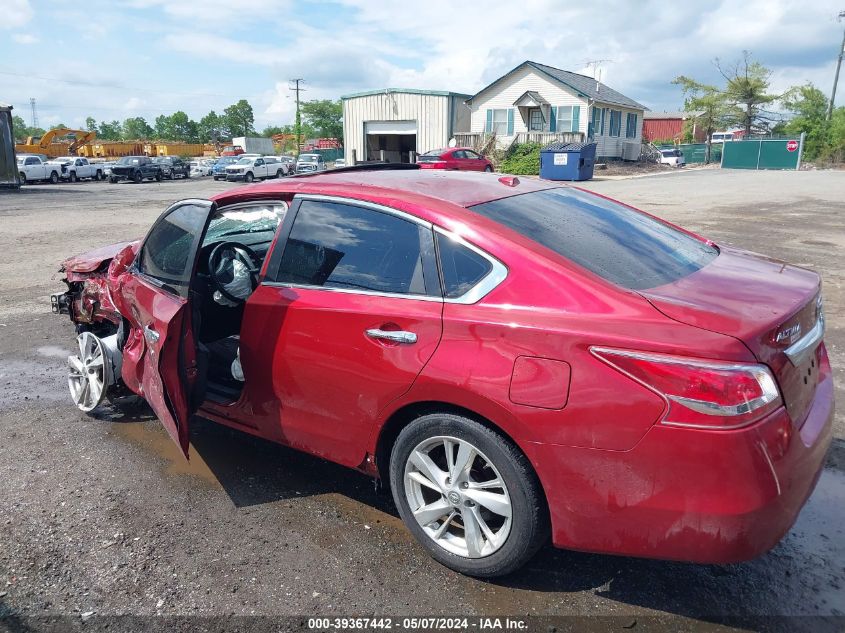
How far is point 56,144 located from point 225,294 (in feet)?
183

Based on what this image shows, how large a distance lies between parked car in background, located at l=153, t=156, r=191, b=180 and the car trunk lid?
41.4 m

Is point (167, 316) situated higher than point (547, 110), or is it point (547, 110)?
point (547, 110)

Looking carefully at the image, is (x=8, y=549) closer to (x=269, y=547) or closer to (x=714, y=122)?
(x=269, y=547)

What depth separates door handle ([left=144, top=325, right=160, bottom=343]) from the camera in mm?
3436

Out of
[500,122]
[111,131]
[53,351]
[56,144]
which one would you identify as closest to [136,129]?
[111,131]

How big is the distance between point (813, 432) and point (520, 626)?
1.33 metres

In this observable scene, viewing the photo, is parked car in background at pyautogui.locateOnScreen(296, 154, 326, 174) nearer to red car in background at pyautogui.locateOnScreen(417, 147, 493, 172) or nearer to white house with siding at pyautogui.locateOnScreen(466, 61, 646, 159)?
white house with siding at pyautogui.locateOnScreen(466, 61, 646, 159)

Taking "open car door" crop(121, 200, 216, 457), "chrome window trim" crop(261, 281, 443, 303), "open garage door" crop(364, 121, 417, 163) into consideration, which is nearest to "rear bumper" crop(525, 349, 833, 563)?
"chrome window trim" crop(261, 281, 443, 303)

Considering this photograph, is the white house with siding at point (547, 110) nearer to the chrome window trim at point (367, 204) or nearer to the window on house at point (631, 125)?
the window on house at point (631, 125)

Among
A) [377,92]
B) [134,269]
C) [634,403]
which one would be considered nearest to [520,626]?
[634,403]

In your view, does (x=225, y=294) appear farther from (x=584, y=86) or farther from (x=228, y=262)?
(x=584, y=86)

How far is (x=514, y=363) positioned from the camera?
7.95 ft

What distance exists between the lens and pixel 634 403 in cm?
221

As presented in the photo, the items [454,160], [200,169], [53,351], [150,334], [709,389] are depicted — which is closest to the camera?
[709,389]
